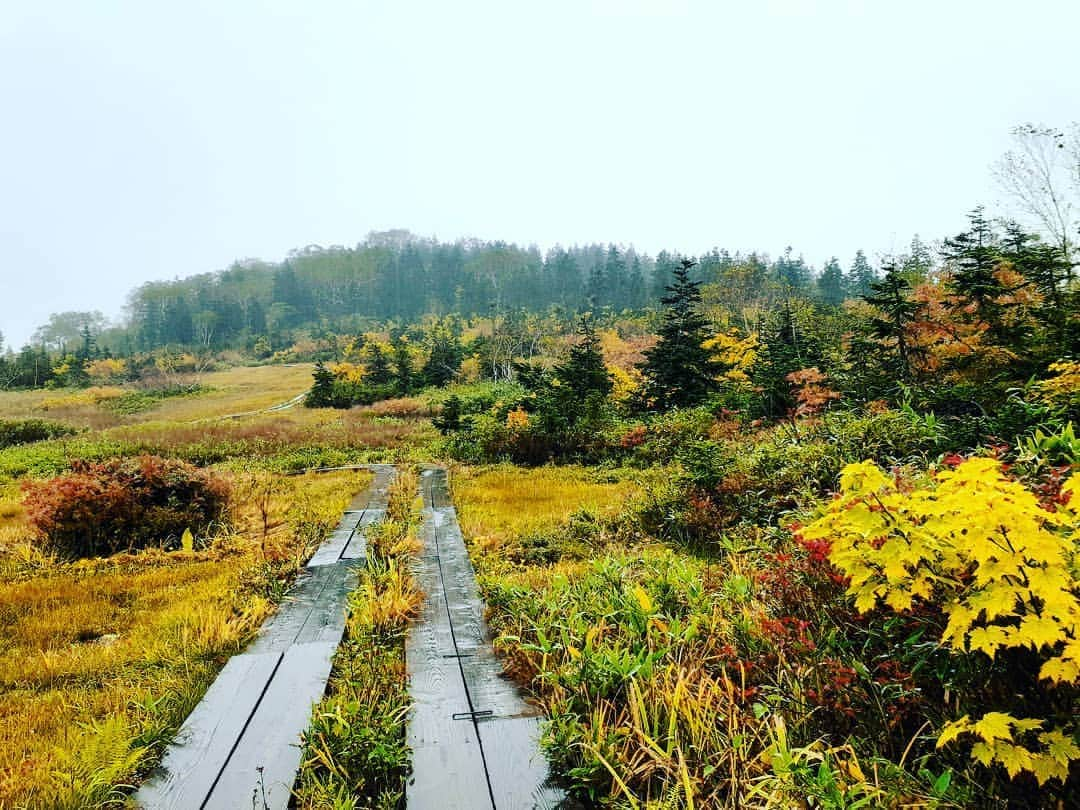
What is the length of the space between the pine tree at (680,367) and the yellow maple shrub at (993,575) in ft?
45.2

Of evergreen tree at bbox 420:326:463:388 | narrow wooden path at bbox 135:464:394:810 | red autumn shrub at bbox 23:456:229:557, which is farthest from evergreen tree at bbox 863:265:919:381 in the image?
evergreen tree at bbox 420:326:463:388

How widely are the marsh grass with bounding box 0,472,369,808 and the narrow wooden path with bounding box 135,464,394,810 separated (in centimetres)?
13

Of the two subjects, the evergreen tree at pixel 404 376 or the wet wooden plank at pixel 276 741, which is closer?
the wet wooden plank at pixel 276 741

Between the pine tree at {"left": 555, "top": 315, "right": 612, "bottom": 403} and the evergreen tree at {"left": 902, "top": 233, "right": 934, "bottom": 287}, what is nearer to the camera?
the pine tree at {"left": 555, "top": 315, "right": 612, "bottom": 403}

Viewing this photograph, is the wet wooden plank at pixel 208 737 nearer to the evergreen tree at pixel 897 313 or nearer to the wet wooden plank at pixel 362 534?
A: the wet wooden plank at pixel 362 534

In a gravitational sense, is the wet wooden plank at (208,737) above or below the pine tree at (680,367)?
below

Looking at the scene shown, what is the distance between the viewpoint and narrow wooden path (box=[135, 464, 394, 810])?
2.46 meters

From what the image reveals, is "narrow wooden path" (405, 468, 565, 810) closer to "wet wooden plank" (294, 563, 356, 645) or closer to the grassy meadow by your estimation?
the grassy meadow

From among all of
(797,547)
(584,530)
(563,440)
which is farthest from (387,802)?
(563,440)

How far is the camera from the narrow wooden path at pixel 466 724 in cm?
249

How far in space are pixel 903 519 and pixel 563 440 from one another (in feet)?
34.0

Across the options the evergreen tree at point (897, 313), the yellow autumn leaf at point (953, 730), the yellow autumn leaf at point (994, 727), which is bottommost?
the yellow autumn leaf at point (953, 730)

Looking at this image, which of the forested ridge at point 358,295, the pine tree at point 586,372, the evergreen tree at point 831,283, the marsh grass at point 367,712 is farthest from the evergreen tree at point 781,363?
the evergreen tree at point 831,283

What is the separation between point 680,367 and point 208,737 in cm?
1490
